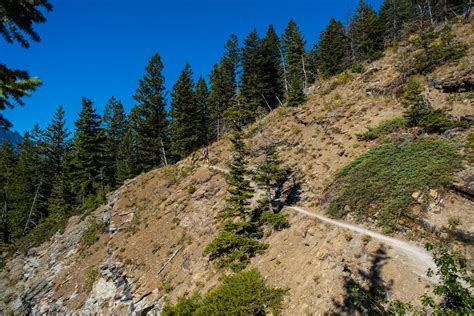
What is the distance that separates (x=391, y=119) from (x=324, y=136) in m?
5.83

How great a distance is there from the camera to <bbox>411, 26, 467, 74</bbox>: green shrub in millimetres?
23312

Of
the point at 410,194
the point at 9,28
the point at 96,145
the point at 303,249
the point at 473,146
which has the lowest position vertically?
the point at 303,249

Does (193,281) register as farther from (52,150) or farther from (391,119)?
(52,150)

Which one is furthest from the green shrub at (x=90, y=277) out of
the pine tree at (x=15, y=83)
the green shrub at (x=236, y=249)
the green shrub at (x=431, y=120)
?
the green shrub at (x=431, y=120)

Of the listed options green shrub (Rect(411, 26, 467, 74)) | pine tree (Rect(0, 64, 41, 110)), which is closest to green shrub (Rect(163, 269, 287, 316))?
pine tree (Rect(0, 64, 41, 110))

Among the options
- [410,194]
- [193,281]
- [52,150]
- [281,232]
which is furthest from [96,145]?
[410,194]

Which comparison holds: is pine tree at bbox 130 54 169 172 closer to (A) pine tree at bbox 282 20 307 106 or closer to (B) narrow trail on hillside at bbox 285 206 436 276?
(A) pine tree at bbox 282 20 307 106

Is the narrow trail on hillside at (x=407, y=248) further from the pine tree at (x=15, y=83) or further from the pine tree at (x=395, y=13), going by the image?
the pine tree at (x=395, y=13)

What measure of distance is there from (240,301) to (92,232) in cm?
2414

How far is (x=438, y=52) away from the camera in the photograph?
2450 centimetres

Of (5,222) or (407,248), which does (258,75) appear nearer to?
(407,248)

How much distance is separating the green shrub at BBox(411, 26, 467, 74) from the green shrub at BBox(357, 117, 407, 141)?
7.95m

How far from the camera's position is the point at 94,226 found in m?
30.2

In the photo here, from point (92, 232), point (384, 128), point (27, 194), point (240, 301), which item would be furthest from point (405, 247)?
point (27, 194)
